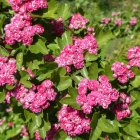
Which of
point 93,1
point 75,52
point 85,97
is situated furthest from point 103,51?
point 93,1

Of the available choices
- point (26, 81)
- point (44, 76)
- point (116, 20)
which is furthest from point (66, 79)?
point (116, 20)

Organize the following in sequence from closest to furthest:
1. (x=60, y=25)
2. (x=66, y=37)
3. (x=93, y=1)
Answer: (x=66, y=37), (x=60, y=25), (x=93, y=1)

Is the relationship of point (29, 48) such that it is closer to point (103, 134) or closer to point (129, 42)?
point (103, 134)

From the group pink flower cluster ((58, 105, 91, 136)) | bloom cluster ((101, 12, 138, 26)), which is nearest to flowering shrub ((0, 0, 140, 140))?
pink flower cluster ((58, 105, 91, 136))

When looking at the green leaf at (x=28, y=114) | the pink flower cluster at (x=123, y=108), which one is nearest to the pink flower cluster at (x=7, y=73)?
the green leaf at (x=28, y=114)

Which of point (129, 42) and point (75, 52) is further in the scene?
point (129, 42)

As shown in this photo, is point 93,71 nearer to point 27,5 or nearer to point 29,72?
point 29,72
